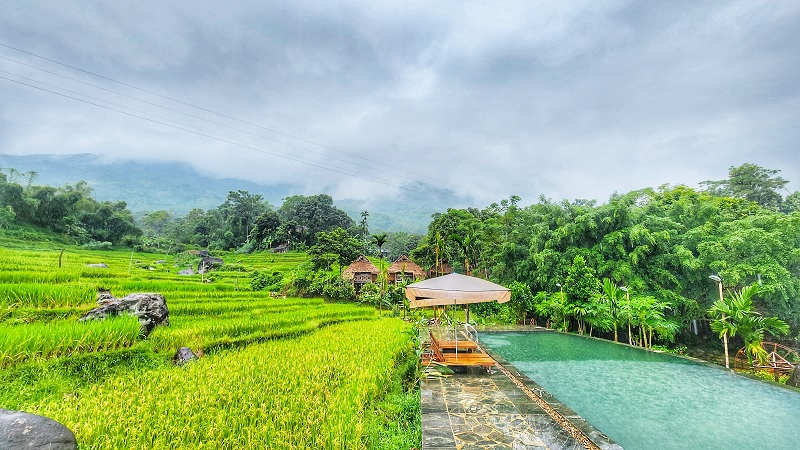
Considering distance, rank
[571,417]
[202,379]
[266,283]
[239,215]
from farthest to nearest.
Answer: [239,215] → [266,283] → [202,379] → [571,417]

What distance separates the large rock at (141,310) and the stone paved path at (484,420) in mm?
6083

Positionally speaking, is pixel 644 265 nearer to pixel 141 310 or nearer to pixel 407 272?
pixel 407 272

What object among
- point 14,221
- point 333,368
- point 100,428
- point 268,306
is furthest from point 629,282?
point 14,221

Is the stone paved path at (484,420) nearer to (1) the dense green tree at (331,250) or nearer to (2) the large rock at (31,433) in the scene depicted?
(2) the large rock at (31,433)

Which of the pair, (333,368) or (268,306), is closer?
(333,368)

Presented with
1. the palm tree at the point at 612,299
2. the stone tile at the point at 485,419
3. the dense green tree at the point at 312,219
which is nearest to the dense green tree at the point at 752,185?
the palm tree at the point at 612,299

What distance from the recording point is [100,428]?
3.15m

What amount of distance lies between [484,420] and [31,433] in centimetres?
439

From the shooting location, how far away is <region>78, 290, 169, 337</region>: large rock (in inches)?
269

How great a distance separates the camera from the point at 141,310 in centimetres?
714

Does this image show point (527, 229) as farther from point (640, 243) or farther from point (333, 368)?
point (333, 368)

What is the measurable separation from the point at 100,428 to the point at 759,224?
16.9 metres

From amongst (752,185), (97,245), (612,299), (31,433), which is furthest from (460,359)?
(97,245)

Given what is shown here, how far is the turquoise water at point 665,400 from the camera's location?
4.41 meters
